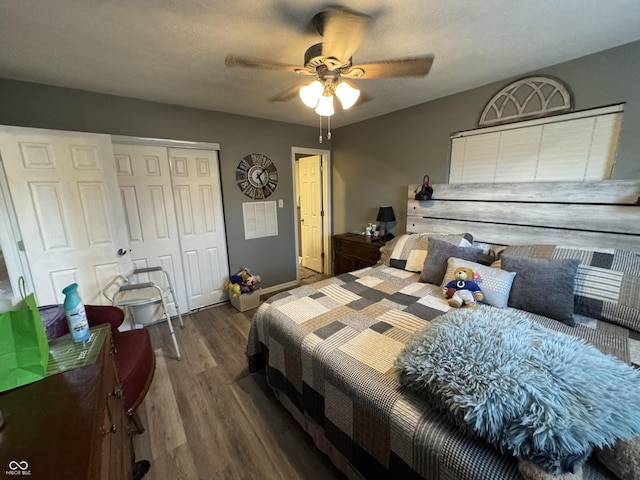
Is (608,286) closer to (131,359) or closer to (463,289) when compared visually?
(463,289)

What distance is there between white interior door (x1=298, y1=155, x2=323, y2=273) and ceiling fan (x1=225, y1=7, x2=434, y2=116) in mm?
2453

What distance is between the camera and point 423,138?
2.79m

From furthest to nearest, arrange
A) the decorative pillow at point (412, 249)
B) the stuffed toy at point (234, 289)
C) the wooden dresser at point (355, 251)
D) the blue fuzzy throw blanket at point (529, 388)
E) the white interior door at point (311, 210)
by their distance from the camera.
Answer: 1. the white interior door at point (311, 210)
2. the wooden dresser at point (355, 251)
3. the stuffed toy at point (234, 289)
4. the decorative pillow at point (412, 249)
5. the blue fuzzy throw blanket at point (529, 388)

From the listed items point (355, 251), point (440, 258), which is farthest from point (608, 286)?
point (355, 251)

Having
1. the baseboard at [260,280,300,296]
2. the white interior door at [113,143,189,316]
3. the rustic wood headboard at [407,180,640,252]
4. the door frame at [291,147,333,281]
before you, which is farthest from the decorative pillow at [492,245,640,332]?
the white interior door at [113,143,189,316]

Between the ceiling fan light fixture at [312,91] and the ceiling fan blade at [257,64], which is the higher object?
the ceiling fan blade at [257,64]

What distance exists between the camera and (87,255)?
7.20ft

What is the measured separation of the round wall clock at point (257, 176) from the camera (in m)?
3.15

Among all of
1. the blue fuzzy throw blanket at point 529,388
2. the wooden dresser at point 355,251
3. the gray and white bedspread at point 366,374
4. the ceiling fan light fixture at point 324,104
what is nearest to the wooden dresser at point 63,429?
the gray and white bedspread at point 366,374

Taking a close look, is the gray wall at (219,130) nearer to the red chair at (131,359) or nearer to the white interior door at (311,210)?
the white interior door at (311,210)

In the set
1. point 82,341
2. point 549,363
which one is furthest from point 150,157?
point 549,363

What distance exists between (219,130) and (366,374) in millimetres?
2936

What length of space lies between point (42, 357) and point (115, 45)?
179 cm

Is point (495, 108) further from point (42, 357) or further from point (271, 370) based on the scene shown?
point (42, 357)
